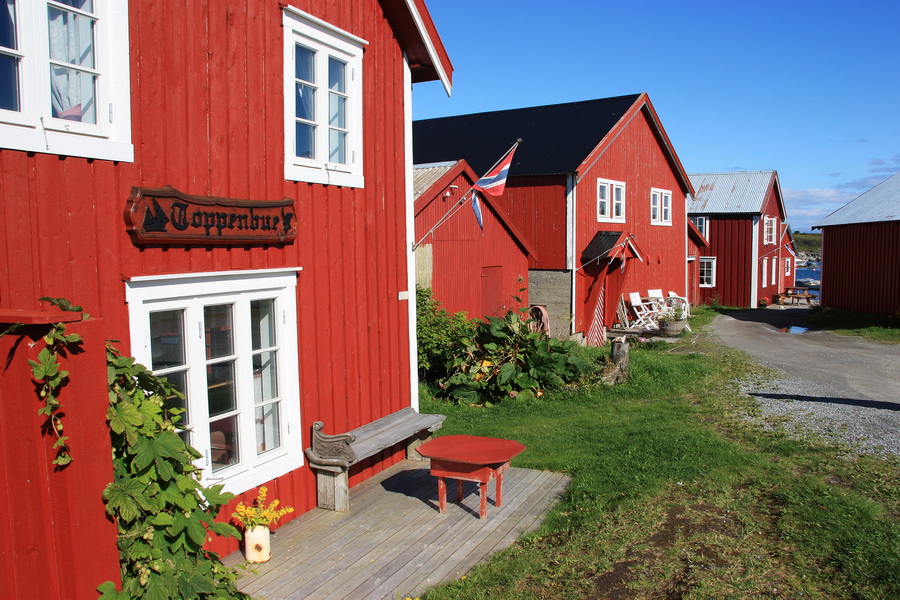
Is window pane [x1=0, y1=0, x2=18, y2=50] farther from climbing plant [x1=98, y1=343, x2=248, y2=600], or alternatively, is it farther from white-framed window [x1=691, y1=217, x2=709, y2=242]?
white-framed window [x1=691, y1=217, x2=709, y2=242]

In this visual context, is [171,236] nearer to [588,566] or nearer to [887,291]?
[588,566]

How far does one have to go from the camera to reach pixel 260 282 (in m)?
6.29

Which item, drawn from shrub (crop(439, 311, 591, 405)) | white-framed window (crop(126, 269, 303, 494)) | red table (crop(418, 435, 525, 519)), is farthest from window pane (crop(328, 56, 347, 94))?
shrub (crop(439, 311, 591, 405))

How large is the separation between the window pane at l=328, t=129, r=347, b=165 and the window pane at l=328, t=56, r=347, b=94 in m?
0.42

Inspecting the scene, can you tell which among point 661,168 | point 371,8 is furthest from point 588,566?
point 661,168

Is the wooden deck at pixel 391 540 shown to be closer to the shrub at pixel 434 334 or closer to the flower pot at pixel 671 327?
the shrub at pixel 434 334

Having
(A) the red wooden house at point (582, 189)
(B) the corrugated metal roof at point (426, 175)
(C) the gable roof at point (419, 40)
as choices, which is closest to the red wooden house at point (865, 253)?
(A) the red wooden house at point (582, 189)

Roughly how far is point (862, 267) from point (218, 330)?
78.7 ft

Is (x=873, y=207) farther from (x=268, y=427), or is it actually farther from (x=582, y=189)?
(x=268, y=427)

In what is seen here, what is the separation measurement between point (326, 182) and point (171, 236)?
200 centimetres

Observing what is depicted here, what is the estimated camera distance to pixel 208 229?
5.71m

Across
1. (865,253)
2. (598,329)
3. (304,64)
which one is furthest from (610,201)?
(304,64)

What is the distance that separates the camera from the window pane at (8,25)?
14.4 feet

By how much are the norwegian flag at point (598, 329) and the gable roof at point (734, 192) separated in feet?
47.2
